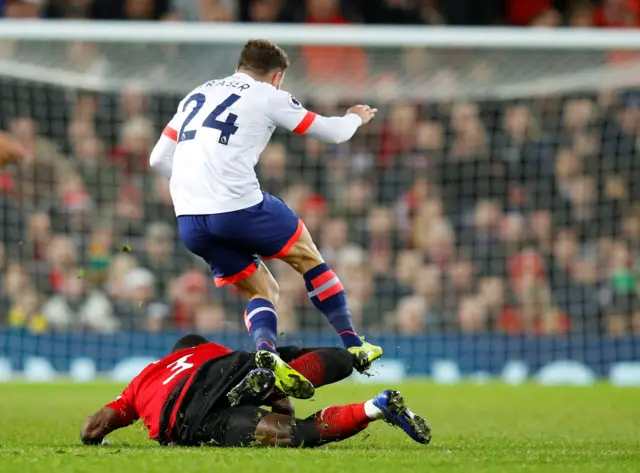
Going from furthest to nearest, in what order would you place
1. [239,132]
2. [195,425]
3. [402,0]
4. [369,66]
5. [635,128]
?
1. [402,0]
2. [635,128]
3. [369,66]
4. [239,132]
5. [195,425]

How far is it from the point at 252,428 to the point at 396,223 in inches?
322

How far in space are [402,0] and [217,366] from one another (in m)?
10.5

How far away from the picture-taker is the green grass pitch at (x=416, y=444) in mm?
5211

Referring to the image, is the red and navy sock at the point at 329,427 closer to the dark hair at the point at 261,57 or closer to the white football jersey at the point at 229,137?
the white football jersey at the point at 229,137

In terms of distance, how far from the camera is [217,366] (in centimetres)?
630

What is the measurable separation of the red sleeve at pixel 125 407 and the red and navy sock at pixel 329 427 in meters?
0.92

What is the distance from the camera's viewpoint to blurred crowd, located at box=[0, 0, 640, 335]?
45.5 feet

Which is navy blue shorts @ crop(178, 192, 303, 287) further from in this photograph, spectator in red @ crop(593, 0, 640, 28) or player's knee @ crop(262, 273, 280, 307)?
spectator in red @ crop(593, 0, 640, 28)

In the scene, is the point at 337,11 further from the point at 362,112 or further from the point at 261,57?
the point at 261,57

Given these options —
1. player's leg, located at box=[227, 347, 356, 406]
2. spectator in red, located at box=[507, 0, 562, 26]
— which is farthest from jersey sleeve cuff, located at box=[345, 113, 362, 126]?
spectator in red, located at box=[507, 0, 562, 26]

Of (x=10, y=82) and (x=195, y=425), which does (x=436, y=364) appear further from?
(x=195, y=425)

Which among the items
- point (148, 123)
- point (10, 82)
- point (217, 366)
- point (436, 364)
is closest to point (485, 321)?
point (436, 364)

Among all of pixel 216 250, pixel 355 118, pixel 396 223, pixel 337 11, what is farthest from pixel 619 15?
pixel 216 250

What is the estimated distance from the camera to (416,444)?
6.74 m
